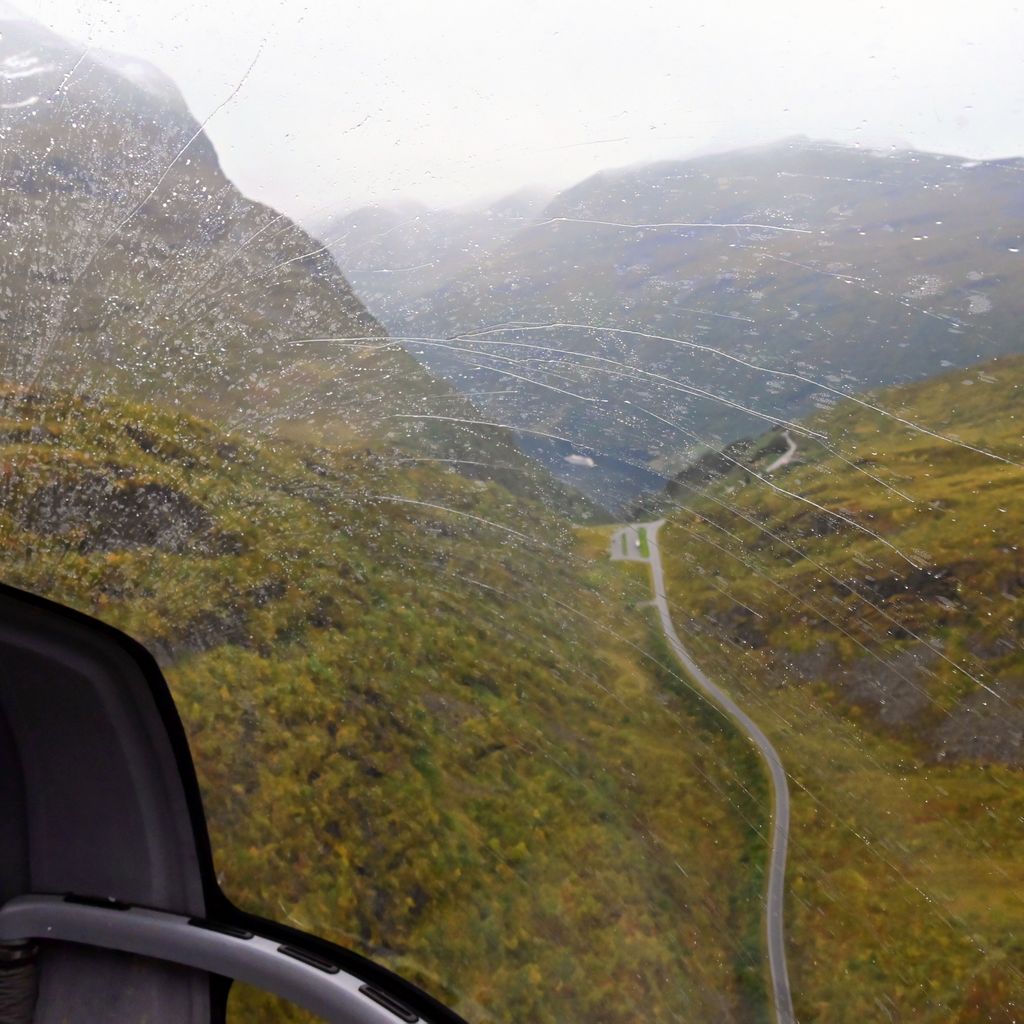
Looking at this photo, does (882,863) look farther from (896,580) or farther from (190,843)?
(190,843)

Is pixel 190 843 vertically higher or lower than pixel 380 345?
lower

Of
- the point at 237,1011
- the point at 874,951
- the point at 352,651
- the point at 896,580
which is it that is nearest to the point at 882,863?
the point at 874,951

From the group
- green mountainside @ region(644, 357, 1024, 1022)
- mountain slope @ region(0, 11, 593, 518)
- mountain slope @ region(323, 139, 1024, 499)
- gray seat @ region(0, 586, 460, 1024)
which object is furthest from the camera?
mountain slope @ region(0, 11, 593, 518)

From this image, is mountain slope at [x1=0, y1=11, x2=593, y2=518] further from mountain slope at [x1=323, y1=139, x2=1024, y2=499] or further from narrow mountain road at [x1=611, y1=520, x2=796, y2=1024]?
narrow mountain road at [x1=611, y1=520, x2=796, y2=1024]

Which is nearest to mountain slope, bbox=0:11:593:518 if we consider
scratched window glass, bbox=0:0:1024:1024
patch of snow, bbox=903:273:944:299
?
scratched window glass, bbox=0:0:1024:1024

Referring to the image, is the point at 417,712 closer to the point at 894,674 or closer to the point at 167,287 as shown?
the point at 894,674

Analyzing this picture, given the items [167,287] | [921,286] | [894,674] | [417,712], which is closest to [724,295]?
[921,286]
